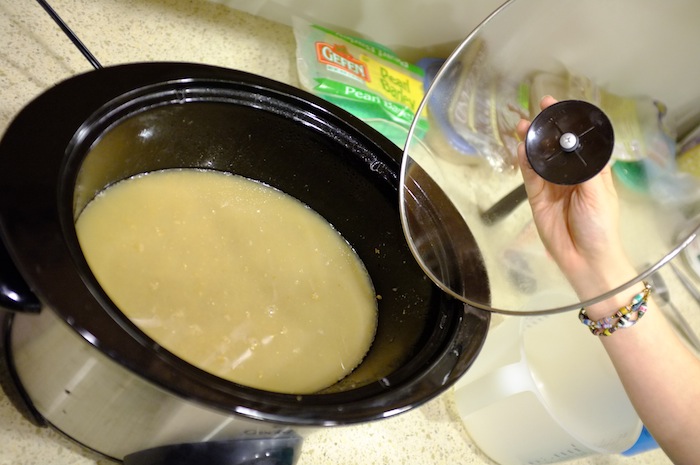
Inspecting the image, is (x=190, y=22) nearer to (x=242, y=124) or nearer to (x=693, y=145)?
(x=242, y=124)

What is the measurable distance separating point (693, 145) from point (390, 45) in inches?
29.2

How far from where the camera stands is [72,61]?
0.81 m

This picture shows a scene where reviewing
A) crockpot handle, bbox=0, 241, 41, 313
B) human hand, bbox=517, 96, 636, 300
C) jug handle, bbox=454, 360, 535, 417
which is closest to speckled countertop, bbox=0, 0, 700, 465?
jug handle, bbox=454, 360, 535, 417

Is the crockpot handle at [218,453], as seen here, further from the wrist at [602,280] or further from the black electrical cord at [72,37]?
the black electrical cord at [72,37]

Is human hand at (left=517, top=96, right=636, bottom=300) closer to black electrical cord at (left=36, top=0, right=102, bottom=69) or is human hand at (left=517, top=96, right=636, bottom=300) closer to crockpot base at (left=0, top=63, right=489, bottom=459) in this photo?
crockpot base at (left=0, top=63, right=489, bottom=459)

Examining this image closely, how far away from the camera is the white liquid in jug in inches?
23.4

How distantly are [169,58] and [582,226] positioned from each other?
2.14 feet

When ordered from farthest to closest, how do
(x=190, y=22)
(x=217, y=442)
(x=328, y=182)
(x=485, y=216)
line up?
(x=190, y=22) < (x=328, y=182) < (x=485, y=216) < (x=217, y=442)

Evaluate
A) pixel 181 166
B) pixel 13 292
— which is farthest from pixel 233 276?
pixel 13 292

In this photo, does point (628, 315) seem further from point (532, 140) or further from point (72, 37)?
point (72, 37)

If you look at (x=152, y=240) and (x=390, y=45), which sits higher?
(x=390, y=45)

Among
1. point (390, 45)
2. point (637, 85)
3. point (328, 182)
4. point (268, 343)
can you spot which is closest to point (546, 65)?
point (637, 85)

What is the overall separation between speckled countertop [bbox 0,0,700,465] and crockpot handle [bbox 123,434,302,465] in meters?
0.09

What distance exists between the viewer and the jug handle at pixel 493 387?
73 cm
